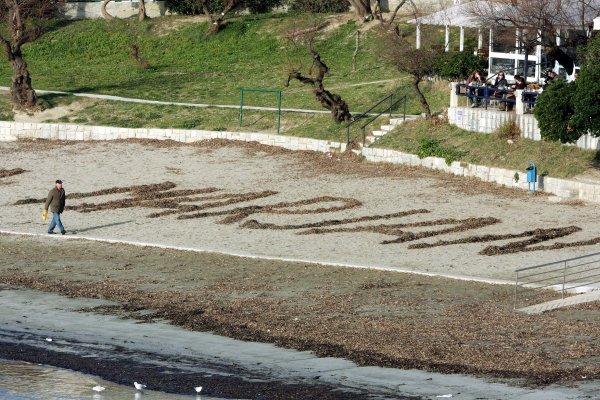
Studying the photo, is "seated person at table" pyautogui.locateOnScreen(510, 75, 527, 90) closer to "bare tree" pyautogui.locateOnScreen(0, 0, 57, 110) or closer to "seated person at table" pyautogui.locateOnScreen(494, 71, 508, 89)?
"seated person at table" pyautogui.locateOnScreen(494, 71, 508, 89)

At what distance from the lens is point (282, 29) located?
63.8 meters

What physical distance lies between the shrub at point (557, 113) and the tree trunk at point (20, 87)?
23.3m

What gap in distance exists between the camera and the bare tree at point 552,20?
44406 mm

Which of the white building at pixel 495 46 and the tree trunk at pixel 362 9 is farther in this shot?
the tree trunk at pixel 362 9

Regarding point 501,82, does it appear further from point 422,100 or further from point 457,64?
point 422,100

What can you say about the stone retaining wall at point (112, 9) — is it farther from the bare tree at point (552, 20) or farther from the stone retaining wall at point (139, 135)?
the bare tree at point (552, 20)

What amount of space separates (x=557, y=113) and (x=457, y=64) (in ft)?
31.6

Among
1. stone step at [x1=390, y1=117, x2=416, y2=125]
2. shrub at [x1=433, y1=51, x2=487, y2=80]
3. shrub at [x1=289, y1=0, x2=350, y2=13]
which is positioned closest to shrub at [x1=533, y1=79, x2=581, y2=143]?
stone step at [x1=390, y1=117, x2=416, y2=125]

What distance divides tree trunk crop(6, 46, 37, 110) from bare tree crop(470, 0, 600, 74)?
19.3 m

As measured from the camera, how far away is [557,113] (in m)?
38.5

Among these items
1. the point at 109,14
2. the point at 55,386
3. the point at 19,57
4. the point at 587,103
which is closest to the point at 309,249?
the point at 587,103

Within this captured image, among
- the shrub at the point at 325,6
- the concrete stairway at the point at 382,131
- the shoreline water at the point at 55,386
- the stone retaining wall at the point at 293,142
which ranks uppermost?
the shrub at the point at 325,6

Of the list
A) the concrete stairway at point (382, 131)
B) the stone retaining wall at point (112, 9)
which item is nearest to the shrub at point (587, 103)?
the concrete stairway at point (382, 131)

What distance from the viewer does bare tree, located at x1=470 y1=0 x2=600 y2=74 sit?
44406mm
